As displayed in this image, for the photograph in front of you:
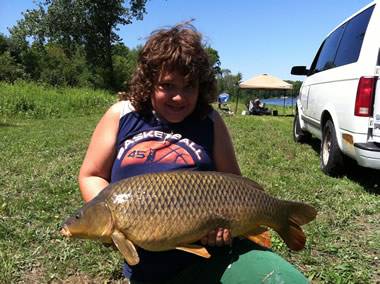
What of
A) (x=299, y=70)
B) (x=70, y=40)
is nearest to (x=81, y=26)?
(x=70, y=40)

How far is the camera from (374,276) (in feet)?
8.00

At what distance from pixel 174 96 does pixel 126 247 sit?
32.2 inches

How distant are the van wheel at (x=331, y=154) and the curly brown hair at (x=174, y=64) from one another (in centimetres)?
321

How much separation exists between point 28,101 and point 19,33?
21455 millimetres

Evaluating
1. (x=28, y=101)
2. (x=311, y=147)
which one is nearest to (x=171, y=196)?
(x=311, y=147)

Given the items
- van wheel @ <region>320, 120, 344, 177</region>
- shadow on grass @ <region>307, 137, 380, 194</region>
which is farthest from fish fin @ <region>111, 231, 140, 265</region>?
van wheel @ <region>320, 120, 344, 177</region>

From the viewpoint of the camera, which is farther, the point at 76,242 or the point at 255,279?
the point at 76,242

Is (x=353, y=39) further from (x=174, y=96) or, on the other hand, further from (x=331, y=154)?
(x=174, y=96)

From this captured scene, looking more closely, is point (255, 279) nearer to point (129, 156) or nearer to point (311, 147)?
point (129, 156)

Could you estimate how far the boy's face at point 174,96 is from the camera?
1752 mm

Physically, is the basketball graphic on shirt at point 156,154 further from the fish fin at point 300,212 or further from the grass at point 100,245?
the grass at point 100,245

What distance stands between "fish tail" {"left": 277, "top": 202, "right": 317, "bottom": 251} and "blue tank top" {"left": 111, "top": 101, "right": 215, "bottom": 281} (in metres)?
0.49

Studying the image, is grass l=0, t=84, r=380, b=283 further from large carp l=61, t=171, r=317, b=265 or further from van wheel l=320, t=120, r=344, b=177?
large carp l=61, t=171, r=317, b=265

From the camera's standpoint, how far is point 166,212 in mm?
1416
